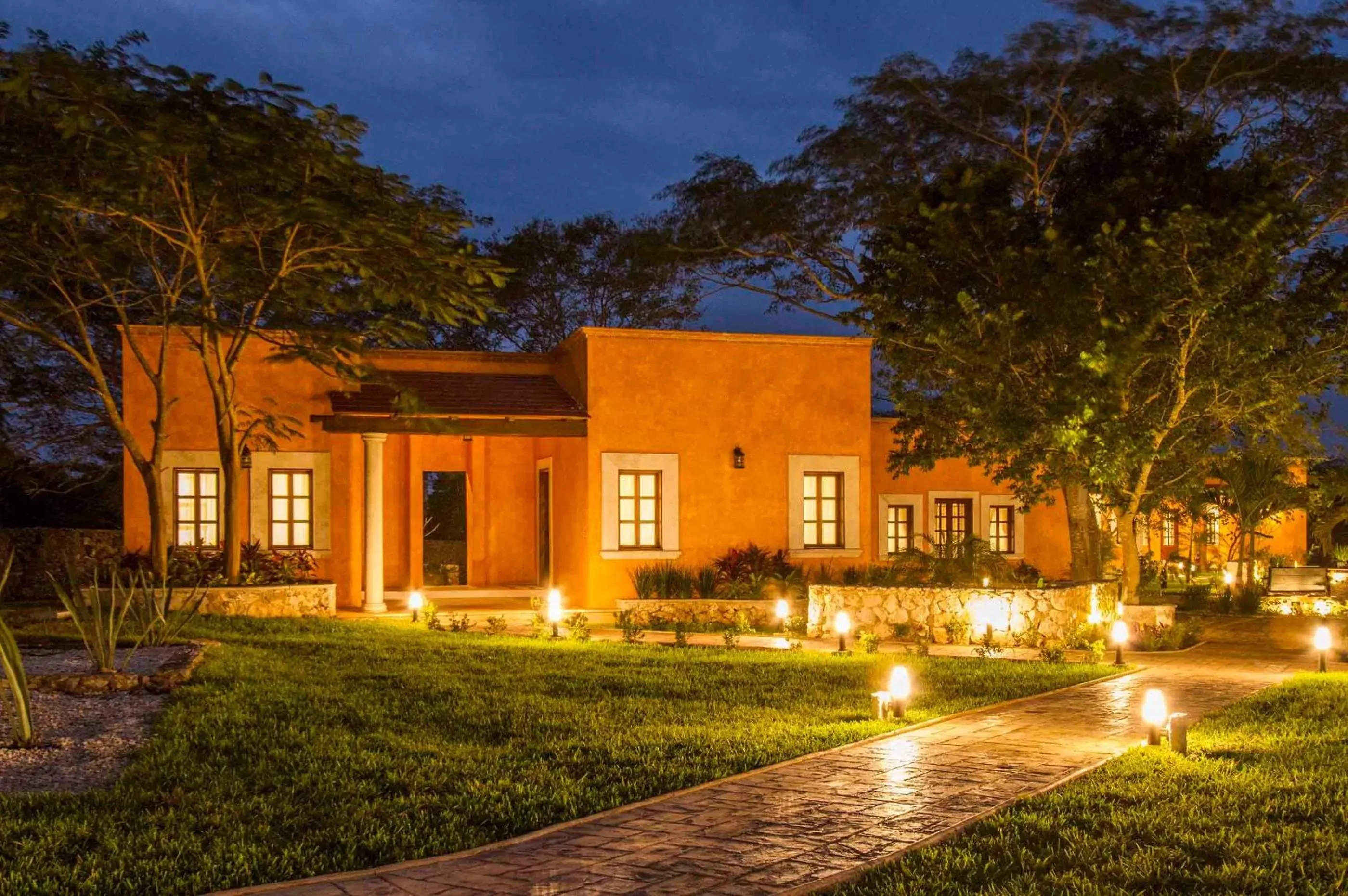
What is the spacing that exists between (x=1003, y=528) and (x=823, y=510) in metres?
5.92

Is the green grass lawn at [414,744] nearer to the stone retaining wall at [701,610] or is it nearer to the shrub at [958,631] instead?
the shrub at [958,631]

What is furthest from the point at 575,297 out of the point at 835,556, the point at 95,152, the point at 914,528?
the point at 95,152

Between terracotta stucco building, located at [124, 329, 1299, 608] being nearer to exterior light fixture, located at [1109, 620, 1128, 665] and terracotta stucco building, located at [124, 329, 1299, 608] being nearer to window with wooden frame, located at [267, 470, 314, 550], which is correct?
window with wooden frame, located at [267, 470, 314, 550]

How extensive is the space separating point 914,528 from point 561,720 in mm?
16017

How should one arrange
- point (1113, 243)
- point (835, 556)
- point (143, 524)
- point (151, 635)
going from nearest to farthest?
1. point (151, 635)
2. point (1113, 243)
3. point (143, 524)
4. point (835, 556)

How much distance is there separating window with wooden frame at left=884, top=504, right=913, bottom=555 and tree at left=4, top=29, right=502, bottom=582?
10935 mm

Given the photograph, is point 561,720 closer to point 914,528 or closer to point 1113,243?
point 1113,243

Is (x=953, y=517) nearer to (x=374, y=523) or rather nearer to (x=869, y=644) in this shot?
(x=869, y=644)

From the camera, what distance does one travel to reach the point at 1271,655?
15.2 meters

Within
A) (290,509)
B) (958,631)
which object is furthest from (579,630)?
(290,509)

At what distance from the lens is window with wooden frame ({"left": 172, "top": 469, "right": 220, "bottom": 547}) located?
1886cm

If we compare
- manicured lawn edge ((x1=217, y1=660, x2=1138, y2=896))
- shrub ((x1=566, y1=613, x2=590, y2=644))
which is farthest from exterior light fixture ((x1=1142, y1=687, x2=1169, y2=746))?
shrub ((x1=566, y1=613, x2=590, y2=644))

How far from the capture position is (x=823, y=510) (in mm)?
20594

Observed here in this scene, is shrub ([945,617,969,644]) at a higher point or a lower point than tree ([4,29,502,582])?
lower
